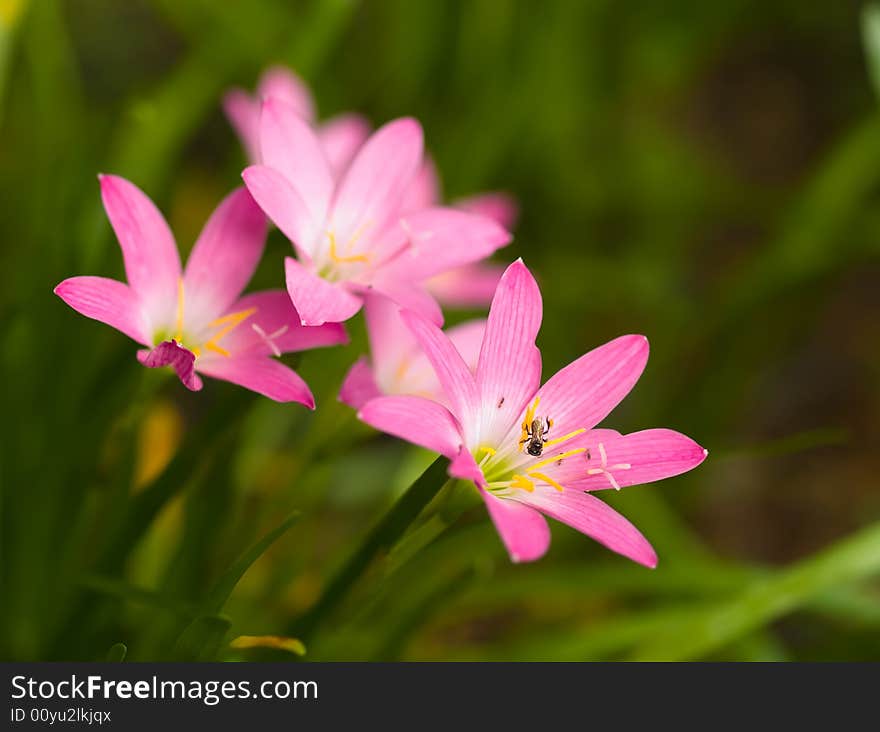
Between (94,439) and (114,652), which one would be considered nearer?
(114,652)

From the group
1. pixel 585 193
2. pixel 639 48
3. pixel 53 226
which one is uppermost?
pixel 639 48

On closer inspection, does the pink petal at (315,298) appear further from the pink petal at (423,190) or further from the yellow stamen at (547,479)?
the pink petal at (423,190)

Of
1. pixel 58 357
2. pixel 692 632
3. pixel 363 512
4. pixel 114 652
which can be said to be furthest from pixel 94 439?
pixel 363 512

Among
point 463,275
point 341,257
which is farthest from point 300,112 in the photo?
point 341,257

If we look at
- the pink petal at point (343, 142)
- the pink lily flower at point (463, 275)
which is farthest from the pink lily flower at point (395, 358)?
the pink petal at point (343, 142)

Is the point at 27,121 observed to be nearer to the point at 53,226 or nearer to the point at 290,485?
the point at 53,226

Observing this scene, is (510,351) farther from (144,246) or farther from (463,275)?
(463,275)
